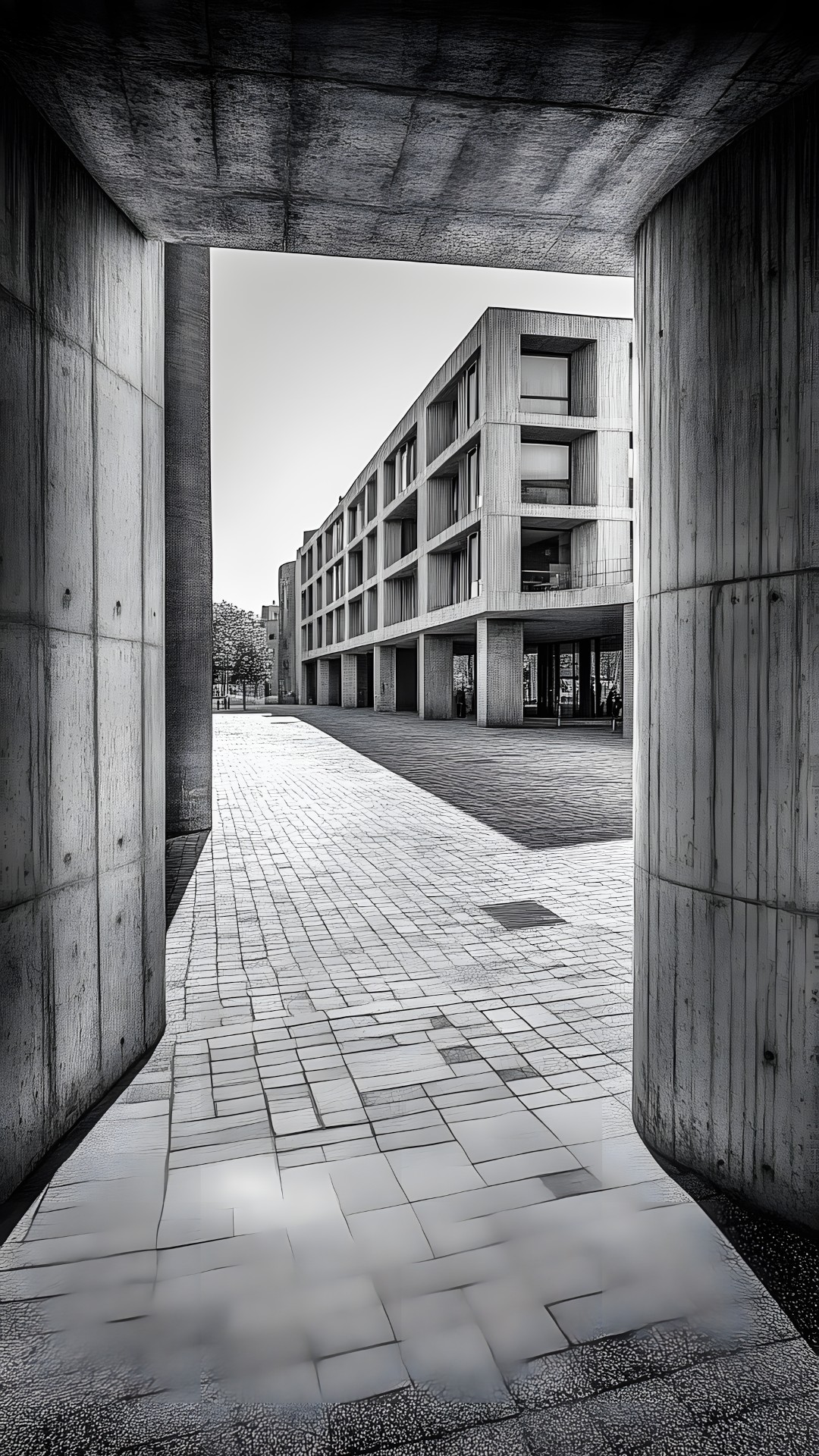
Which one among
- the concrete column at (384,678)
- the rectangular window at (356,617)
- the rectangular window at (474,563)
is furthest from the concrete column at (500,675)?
the rectangular window at (356,617)

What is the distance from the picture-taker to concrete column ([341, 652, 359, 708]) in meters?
57.1

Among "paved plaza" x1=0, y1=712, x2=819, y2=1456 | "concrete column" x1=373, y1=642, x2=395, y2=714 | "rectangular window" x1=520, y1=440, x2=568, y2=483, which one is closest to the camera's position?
"paved plaza" x1=0, y1=712, x2=819, y2=1456

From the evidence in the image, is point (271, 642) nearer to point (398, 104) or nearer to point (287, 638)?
point (287, 638)

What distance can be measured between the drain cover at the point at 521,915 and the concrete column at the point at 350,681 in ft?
162

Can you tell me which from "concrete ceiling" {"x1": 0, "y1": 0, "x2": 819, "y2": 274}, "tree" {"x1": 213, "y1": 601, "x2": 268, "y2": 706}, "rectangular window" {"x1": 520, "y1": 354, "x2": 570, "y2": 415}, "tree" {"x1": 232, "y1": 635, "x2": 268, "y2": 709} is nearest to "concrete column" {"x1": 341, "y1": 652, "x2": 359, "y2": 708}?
"tree" {"x1": 213, "y1": 601, "x2": 268, "y2": 706}

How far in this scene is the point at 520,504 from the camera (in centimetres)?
3070

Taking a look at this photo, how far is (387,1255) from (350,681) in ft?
180

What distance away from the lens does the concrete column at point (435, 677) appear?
38.0m

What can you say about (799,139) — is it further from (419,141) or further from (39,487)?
(39,487)

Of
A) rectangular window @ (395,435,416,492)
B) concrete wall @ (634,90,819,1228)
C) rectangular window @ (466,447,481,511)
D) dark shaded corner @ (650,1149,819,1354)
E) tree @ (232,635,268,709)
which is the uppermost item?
rectangular window @ (395,435,416,492)

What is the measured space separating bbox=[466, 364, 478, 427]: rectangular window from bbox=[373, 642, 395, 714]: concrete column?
17.3 metres

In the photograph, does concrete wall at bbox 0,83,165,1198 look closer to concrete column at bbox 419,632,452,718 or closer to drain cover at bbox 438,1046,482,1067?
drain cover at bbox 438,1046,482,1067

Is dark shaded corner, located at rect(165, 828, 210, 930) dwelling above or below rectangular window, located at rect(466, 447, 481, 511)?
below

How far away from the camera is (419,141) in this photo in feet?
11.0
